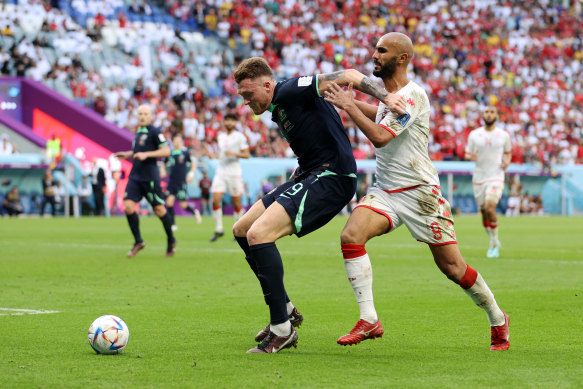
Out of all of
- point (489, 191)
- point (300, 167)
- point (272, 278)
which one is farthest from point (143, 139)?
point (272, 278)

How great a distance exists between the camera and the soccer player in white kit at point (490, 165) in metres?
16.5

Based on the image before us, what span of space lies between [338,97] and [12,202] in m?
29.0

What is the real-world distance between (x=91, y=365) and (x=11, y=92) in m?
30.4

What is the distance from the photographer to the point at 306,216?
22.4 ft

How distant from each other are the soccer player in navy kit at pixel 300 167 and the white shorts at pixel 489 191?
32.8ft

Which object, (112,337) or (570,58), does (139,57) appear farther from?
(112,337)

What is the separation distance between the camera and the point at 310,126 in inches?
272

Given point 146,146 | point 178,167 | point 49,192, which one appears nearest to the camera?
point 146,146

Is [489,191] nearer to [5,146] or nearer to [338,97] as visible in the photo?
[338,97]

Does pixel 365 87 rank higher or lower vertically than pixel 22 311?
higher

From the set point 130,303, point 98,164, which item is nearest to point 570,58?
point 98,164

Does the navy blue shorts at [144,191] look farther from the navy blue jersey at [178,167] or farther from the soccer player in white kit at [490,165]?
the navy blue jersey at [178,167]

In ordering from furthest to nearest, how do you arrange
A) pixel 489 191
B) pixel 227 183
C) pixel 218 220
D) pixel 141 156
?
pixel 227 183 < pixel 218 220 < pixel 489 191 < pixel 141 156

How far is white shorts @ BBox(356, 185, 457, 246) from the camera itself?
22.4 ft
